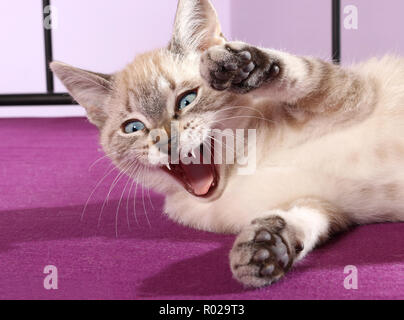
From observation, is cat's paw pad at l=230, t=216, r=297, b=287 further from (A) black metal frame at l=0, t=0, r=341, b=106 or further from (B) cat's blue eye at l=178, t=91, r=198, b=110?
(A) black metal frame at l=0, t=0, r=341, b=106

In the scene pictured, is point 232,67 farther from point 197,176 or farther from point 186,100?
point 197,176

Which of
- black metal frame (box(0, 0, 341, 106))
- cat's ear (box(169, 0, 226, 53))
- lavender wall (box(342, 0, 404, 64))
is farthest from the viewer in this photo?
lavender wall (box(342, 0, 404, 64))

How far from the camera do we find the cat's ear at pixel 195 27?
3.87 ft

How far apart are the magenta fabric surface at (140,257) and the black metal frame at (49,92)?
1660 mm

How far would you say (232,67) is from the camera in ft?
3.04

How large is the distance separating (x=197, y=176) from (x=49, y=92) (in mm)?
2384

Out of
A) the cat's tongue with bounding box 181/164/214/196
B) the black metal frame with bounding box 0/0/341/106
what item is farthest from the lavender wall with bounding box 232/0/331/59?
the cat's tongue with bounding box 181/164/214/196

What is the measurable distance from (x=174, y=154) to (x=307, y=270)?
0.33 meters

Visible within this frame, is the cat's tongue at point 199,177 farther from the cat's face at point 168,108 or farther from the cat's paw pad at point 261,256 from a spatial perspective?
the cat's paw pad at point 261,256

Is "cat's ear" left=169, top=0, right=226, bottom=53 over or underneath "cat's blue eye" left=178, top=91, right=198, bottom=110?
over

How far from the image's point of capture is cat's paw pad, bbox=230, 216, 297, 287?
2.62ft

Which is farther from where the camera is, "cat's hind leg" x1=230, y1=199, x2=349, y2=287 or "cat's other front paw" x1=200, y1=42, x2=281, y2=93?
"cat's other front paw" x1=200, y1=42, x2=281, y2=93

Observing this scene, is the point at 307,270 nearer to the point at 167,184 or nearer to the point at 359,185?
the point at 359,185

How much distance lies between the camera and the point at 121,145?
1174 mm
